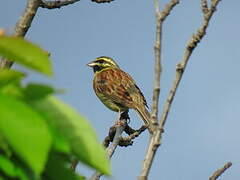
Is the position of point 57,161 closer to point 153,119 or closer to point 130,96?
point 153,119

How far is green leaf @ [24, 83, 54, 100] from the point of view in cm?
156

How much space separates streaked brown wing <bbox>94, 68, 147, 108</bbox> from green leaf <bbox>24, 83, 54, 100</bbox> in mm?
13390

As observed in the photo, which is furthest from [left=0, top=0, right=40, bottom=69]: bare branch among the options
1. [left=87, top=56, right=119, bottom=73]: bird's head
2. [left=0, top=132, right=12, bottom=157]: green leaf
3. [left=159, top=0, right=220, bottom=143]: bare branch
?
[left=87, top=56, right=119, bottom=73]: bird's head

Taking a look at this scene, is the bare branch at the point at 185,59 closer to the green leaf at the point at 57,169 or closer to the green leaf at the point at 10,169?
the green leaf at the point at 57,169

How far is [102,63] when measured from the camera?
17703 mm

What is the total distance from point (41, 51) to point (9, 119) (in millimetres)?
193

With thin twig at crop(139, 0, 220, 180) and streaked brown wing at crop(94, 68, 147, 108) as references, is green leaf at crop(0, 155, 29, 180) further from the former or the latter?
streaked brown wing at crop(94, 68, 147, 108)

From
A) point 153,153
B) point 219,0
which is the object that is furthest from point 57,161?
point 219,0

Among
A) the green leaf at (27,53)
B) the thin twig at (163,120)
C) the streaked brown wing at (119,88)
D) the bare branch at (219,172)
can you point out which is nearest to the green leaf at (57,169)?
the green leaf at (27,53)

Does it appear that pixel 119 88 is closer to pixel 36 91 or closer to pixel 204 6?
pixel 204 6

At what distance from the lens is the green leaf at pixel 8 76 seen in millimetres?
1568

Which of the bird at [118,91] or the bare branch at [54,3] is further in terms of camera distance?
the bird at [118,91]

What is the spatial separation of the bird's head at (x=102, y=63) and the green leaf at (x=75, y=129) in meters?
15.9

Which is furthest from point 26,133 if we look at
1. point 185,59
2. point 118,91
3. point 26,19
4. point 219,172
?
point 118,91
